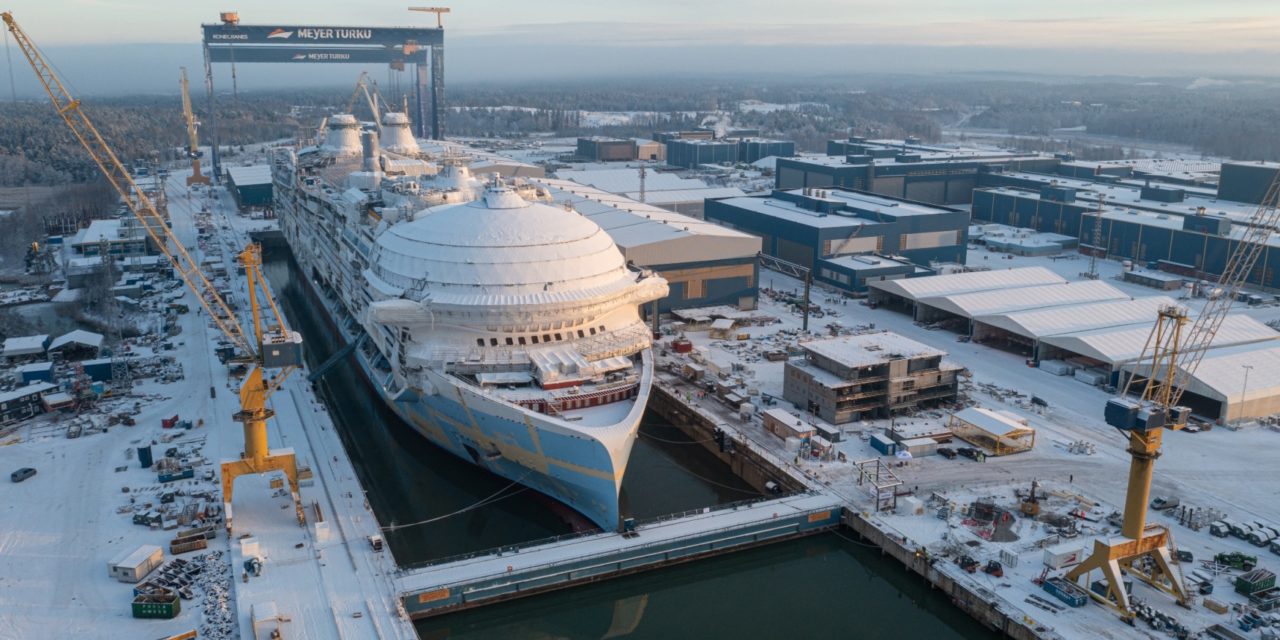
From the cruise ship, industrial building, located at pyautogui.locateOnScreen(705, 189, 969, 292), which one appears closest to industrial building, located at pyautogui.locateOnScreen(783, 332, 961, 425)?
the cruise ship

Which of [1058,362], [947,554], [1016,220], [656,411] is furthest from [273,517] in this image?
[1016,220]

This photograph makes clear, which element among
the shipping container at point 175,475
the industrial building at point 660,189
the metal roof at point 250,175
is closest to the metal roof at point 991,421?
the shipping container at point 175,475

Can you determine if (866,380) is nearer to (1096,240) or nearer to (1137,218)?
(1096,240)

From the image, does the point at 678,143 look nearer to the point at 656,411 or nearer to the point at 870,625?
the point at 656,411

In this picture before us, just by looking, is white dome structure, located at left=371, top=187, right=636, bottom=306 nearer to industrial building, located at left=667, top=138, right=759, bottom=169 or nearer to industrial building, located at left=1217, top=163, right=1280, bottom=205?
industrial building, located at left=1217, top=163, right=1280, bottom=205

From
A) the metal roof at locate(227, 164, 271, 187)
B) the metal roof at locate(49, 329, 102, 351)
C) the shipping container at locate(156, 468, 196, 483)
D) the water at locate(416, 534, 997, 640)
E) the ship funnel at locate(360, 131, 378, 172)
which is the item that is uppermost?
the ship funnel at locate(360, 131, 378, 172)

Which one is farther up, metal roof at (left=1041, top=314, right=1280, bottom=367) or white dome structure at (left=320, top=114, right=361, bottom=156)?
white dome structure at (left=320, top=114, right=361, bottom=156)
